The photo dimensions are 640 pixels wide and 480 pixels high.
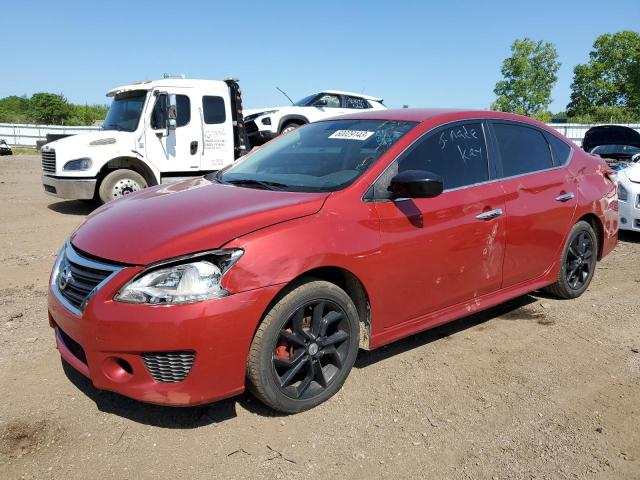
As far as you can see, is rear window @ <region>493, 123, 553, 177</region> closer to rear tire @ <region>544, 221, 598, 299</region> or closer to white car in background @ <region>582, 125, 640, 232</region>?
rear tire @ <region>544, 221, 598, 299</region>

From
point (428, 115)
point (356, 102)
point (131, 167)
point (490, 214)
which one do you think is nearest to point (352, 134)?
point (428, 115)

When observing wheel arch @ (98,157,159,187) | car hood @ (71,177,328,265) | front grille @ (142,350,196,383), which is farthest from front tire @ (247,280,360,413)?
wheel arch @ (98,157,159,187)

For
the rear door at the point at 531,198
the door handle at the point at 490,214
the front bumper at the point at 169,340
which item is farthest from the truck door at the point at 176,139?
the front bumper at the point at 169,340

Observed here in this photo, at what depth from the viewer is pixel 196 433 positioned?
9.29 feet

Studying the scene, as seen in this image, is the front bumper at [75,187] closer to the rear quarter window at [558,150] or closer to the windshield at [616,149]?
the rear quarter window at [558,150]

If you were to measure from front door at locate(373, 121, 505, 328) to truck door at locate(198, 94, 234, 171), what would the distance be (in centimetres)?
705

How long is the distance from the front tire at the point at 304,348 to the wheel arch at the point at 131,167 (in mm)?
7327

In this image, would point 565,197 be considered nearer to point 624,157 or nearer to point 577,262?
point 577,262

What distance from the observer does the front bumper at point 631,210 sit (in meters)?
Result: 7.28

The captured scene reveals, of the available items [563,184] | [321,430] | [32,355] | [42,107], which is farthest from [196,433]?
[42,107]

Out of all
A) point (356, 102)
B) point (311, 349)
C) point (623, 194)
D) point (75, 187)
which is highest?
point (356, 102)

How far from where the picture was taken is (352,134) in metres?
3.81

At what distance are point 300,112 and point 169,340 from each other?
11.4 meters

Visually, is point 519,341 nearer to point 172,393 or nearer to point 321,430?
point 321,430
